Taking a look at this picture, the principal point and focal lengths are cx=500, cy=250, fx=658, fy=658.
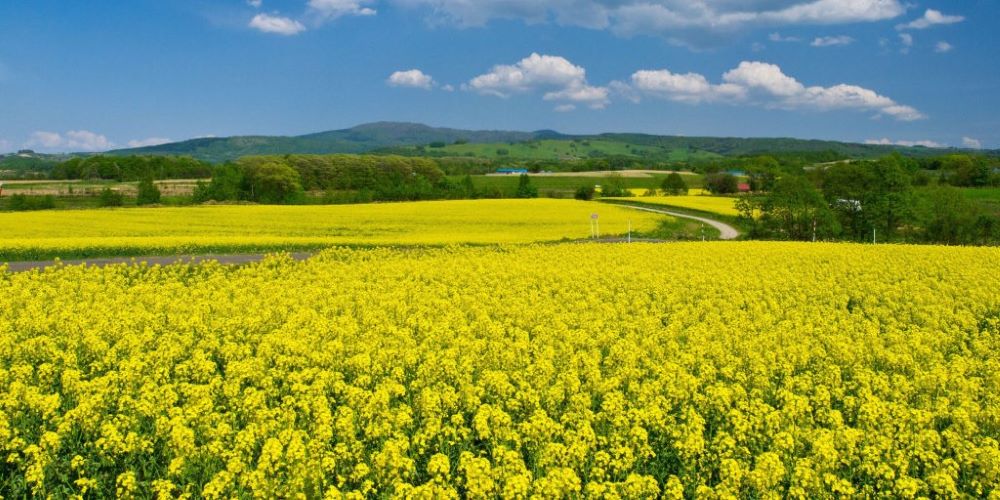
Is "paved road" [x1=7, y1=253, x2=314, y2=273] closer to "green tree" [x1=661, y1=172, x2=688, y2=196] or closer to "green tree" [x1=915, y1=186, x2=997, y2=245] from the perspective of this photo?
"green tree" [x1=915, y1=186, x2=997, y2=245]

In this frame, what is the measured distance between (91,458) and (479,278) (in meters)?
14.7

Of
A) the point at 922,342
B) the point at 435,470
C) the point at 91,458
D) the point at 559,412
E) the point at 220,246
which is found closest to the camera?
the point at 435,470

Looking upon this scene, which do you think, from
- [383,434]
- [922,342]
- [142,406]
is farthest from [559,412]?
[922,342]

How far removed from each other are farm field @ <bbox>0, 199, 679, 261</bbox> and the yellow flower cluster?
685 inches

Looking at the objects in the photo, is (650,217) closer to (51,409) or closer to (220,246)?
(220,246)

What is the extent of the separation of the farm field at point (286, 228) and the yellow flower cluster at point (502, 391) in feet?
57.1

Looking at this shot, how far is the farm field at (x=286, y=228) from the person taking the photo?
3841 cm

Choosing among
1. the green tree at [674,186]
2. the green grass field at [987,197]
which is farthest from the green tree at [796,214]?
the green tree at [674,186]

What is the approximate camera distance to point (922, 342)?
14.3m

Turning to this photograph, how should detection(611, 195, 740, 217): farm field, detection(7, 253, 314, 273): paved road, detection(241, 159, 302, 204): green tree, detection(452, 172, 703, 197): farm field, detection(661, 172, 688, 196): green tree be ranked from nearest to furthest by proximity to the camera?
detection(7, 253, 314, 273): paved road → detection(611, 195, 740, 217): farm field → detection(241, 159, 302, 204): green tree → detection(661, 172, 688, 196): green tree → detection(452, 172, 703, 197): farm field

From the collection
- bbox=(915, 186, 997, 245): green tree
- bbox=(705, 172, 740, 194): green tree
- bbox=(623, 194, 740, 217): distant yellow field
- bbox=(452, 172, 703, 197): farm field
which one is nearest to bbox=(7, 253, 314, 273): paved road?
bbox=(915, 186, 997, 245): green tree

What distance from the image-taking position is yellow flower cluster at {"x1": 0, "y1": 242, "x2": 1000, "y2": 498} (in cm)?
783

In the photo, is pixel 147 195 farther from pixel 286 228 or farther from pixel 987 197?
pixel 987 197

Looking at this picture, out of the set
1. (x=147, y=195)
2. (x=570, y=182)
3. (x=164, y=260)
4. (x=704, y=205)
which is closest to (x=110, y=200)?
(x=147, y=195)
